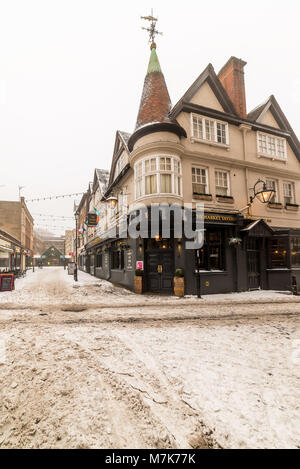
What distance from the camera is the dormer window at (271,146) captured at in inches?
603

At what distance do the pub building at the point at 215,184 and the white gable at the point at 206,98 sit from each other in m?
0.08

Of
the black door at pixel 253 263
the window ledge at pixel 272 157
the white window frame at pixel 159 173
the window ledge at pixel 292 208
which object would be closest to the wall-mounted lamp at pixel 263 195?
the black door at pixel 253 263

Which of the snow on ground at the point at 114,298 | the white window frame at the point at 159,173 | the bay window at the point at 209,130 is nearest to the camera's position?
the snow on ground at the point at 114,298

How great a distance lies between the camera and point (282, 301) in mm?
9977

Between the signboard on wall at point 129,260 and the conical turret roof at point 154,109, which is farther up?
the conical turret roof at point 154,109

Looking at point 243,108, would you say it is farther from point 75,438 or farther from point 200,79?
point 75,438

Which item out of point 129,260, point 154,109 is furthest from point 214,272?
point 154,109

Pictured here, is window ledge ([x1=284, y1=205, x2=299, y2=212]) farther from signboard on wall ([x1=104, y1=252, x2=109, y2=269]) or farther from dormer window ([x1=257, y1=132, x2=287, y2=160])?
signboard on wall ([x1=104, y1=252, x2=109, y2=269])

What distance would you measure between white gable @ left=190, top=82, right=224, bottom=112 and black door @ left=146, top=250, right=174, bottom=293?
9.80 m

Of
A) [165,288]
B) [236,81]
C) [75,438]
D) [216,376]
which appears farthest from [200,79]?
[75,438]

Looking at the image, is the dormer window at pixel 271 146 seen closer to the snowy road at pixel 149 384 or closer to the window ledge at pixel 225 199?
the window ledge at pixel 225 199

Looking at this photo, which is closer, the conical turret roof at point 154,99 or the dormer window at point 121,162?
the conical turret roof at point 154,99

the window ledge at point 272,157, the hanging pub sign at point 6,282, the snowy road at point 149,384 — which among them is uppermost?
the window ledge at point 272,157
